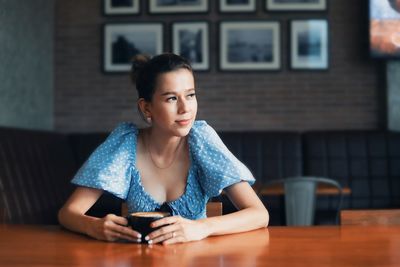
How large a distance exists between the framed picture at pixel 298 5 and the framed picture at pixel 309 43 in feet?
0.39

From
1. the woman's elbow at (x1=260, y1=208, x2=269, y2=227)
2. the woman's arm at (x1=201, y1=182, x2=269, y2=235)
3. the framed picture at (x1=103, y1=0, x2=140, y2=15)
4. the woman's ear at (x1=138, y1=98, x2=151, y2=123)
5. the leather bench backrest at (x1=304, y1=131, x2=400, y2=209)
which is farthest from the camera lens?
the framed picture at (x1=103, y1=0, x2=140, y2=15)

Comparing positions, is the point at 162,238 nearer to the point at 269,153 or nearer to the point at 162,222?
the point at 162,222

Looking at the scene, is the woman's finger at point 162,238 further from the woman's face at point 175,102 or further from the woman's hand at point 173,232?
the woman's face at point 175,102

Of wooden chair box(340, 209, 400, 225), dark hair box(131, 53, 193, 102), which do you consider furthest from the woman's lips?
wooden chair box(340, 209, 400, 225)

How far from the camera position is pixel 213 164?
1.79 metres

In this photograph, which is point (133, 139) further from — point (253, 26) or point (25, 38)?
point (253, 26)

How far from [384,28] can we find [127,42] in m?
2.34

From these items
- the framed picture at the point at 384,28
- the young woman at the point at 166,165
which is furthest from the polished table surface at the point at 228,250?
the framed picture at the point at 384,28

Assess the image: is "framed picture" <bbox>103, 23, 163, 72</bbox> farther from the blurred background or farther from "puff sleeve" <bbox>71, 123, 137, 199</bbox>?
"puff sleeve" <bbox>71, 123, 137, 199</bbox>

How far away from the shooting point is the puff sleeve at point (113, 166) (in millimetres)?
1730

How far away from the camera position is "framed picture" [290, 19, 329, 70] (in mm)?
5047

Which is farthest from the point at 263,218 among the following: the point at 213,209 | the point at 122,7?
the point at 122,7

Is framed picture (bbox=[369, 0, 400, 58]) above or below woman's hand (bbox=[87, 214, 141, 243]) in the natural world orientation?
above

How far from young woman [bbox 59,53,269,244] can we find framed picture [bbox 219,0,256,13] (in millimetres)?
3298
